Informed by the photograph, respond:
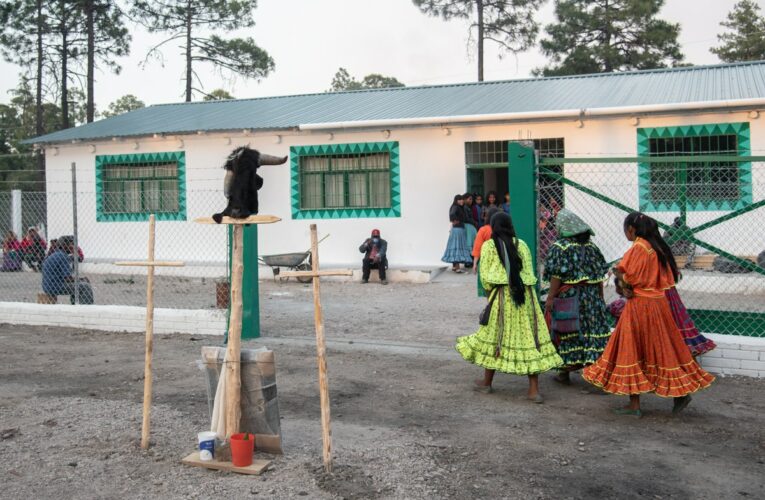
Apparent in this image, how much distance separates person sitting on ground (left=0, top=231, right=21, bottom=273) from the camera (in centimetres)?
1595

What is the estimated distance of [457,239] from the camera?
14.8 metres

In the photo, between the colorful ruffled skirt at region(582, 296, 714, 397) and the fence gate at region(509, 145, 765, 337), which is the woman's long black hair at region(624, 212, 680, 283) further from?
the fence gate at region(509, 145, 765, 337)

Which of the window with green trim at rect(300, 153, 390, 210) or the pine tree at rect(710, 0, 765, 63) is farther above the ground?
the pine tree at rect(710, 0, 765, 63)

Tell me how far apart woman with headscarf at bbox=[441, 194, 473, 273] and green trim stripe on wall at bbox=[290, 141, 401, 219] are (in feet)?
4.60

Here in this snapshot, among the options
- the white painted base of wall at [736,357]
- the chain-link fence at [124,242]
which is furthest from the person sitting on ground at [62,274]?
the white painted base of wall at [736,357]

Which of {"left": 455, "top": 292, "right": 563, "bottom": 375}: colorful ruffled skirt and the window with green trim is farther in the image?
the window with green trim

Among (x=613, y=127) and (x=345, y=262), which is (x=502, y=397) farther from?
(x=345, y=262)

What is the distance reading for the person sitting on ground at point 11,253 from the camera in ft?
52.3

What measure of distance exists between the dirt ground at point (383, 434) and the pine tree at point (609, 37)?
2242 cm

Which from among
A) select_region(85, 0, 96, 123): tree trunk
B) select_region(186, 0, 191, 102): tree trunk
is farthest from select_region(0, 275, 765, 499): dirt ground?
select_region(186, 0, 191, 102): tree trunk

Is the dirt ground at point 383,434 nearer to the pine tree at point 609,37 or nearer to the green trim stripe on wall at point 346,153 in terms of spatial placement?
the green trim stripe on wall at point 346,153

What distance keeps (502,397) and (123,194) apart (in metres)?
13.8

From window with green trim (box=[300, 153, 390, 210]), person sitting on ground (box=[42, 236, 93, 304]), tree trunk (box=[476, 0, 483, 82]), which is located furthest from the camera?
tree trunk (box=[476, 0, 483, 82])

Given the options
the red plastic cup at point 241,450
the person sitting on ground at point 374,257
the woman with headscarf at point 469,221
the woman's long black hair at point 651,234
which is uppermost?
the woman with headscarf at point 469,221
